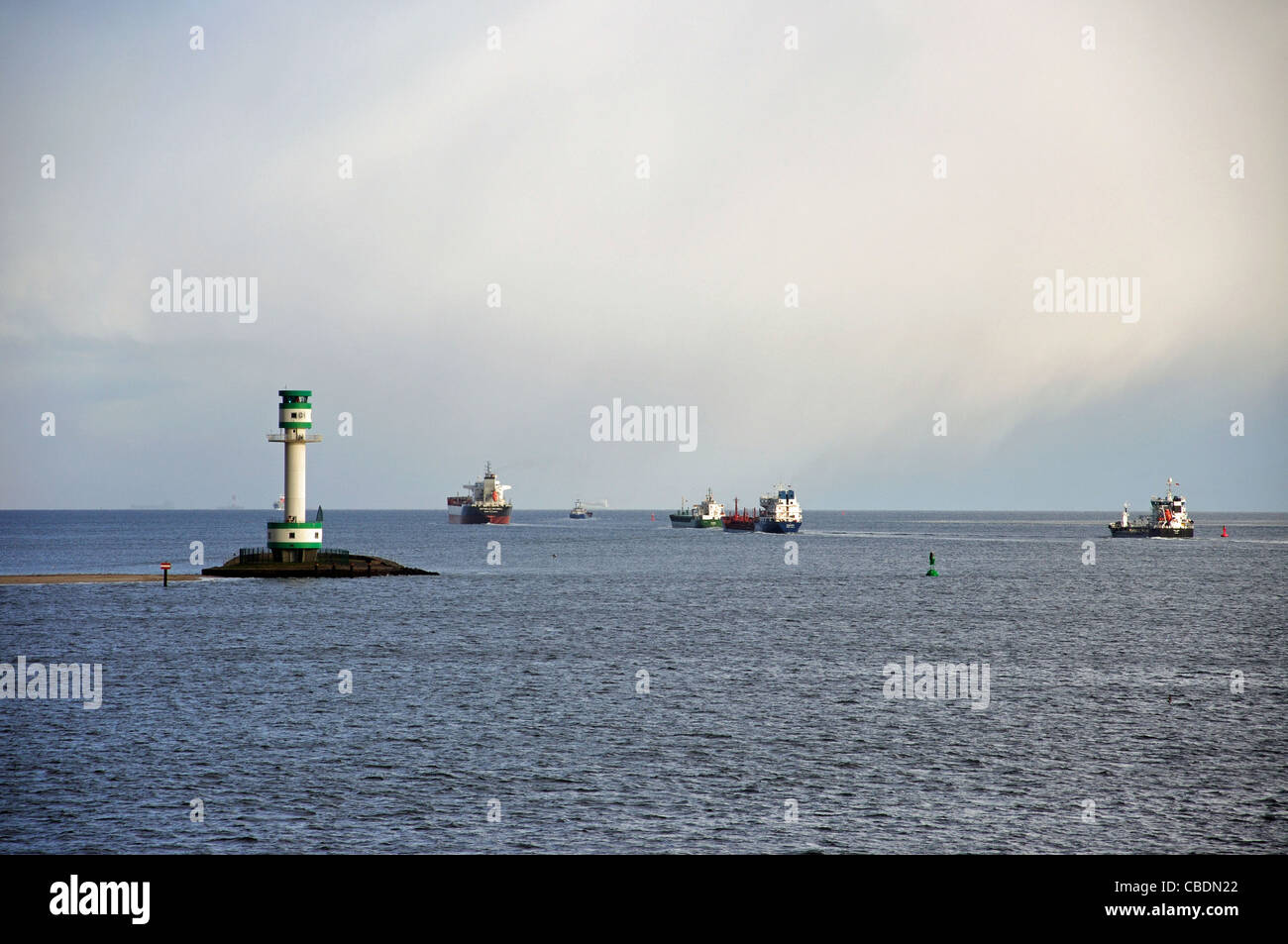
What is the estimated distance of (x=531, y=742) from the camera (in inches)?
1492

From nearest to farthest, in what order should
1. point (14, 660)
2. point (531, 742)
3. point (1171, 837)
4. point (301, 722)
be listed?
point (1171, 837), point (531, 742), point (301, 722), point (14, 660)

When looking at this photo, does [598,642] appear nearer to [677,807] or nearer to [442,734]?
[442,734]

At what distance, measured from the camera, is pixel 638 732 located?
3991 centimetres

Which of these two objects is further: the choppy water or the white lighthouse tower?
the white lighthouse tower

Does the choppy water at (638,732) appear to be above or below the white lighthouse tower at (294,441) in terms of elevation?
below

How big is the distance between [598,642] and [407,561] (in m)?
93.5

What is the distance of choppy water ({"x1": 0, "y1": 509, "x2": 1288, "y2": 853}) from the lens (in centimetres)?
2791

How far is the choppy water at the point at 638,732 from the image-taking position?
27906 mm

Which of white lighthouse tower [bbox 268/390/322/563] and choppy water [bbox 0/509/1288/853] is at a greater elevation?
white lighthouse tower [bbox 268/390/322/563]

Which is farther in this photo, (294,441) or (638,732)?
(294,441)

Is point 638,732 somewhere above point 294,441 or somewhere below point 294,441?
below
